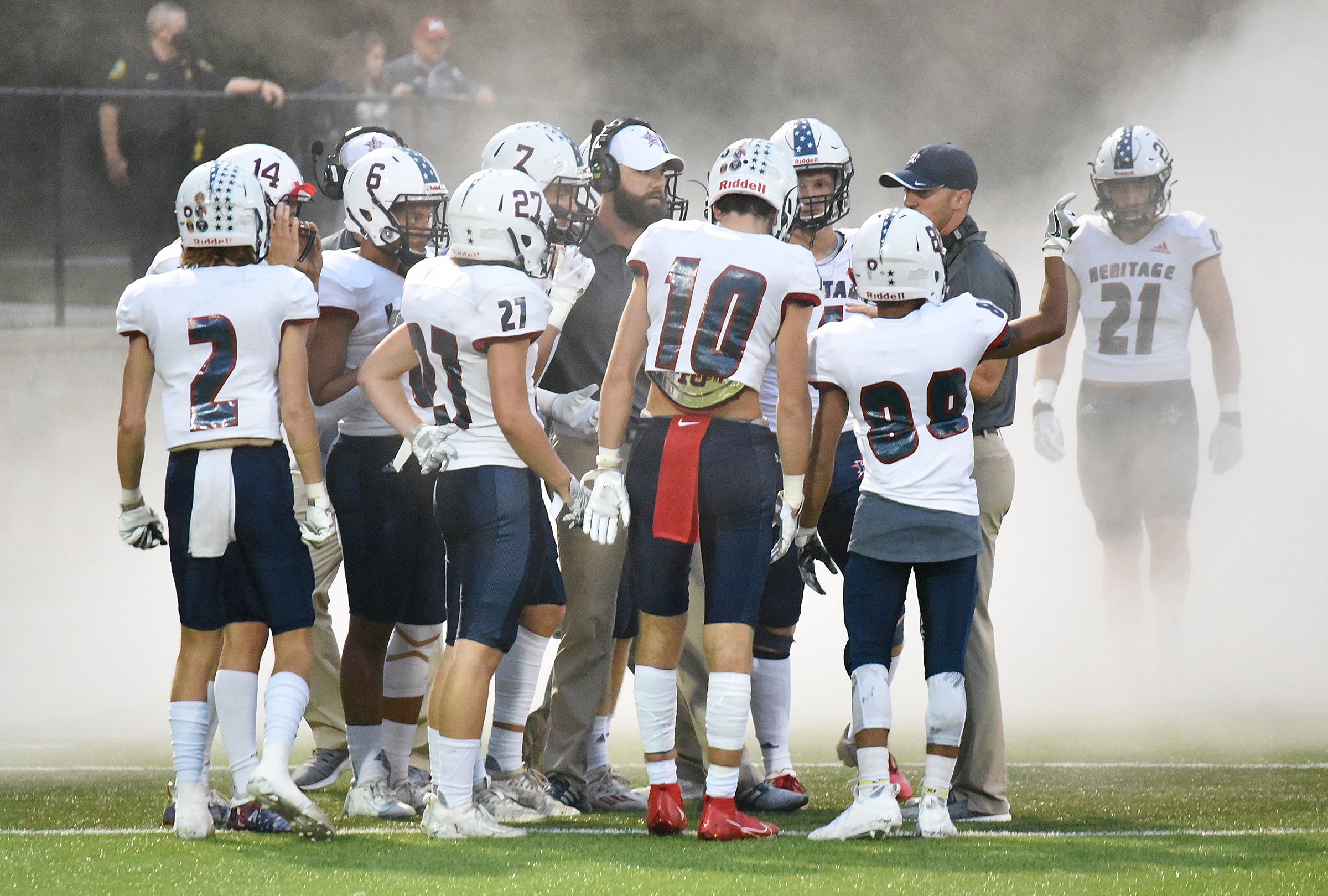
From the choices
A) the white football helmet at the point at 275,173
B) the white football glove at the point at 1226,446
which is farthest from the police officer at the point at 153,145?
the white football glove at the point at 1226,446

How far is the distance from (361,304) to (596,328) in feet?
2.03

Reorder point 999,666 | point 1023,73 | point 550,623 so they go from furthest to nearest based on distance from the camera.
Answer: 1. point 1023,73
2. point 999,666
3. point 550,623

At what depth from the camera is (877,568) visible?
3553 millimetres

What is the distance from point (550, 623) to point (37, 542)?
5.60m

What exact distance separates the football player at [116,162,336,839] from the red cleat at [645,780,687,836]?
27.6 inches

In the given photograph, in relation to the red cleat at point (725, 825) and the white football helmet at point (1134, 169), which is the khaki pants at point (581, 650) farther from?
the white football helmet at point (1134, 169)

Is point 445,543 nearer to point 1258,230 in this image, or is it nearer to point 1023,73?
point 1258,230

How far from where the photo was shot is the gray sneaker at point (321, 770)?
4.45 meters

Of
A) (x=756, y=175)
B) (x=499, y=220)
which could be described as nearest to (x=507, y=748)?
(x=499, y=220)

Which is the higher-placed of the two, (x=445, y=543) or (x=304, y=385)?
(x=304, y=385)

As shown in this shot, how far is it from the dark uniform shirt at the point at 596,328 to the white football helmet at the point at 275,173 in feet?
2.50

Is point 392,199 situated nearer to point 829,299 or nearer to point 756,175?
point 756,175

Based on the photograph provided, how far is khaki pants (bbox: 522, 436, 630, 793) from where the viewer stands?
4062 millimetres

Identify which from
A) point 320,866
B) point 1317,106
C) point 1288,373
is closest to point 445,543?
point 320,866
